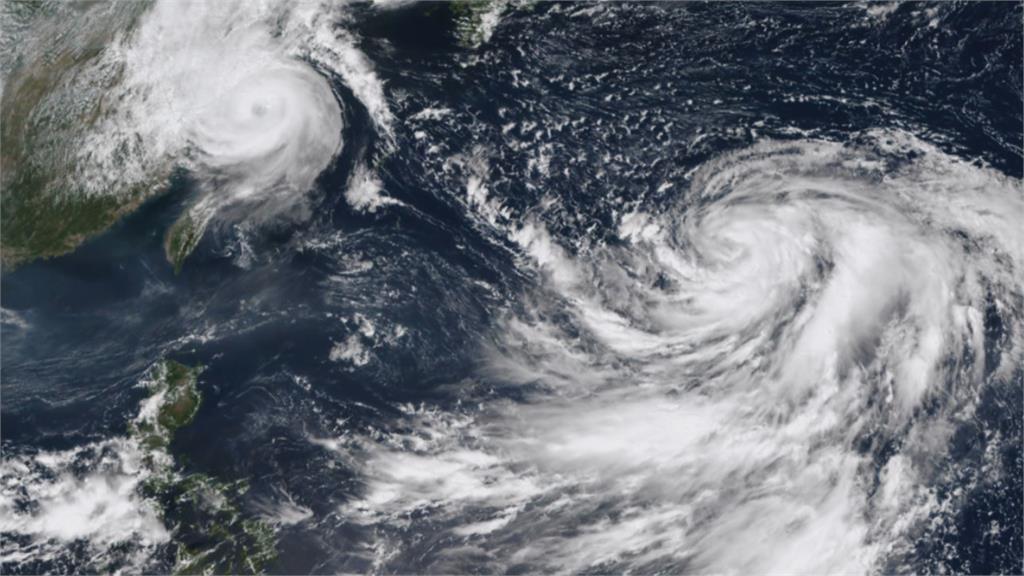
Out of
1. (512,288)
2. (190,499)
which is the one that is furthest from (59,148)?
(512,288)

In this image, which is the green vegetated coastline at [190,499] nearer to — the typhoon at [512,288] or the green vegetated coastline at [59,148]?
the typhoon at [512,288]

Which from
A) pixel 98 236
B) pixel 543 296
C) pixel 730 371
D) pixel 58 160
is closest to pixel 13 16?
pixel 58 160

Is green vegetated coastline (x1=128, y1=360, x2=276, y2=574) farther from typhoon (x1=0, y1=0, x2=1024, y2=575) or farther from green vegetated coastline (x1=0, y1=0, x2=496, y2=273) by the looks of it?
green vegetated coastline (x1=0, y1=0, x2=496, y2=273)

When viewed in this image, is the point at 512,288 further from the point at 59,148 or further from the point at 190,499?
the point at 59,148

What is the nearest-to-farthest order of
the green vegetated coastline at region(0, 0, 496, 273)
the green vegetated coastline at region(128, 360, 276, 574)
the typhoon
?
the typhoon
the green vegetated coastline at region(128, 360, 276, 574)
the green vegetated coastline at region(0, 0, 496, 273)

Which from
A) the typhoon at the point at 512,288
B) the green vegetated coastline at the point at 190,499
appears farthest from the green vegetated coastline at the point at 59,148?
the green vegetated coastline at the point at 190,499

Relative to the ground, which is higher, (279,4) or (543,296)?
(279,4)

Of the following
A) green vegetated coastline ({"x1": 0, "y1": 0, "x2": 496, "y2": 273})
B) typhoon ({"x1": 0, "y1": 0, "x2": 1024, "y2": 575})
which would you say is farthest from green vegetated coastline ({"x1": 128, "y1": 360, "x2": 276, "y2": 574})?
green vegetated coastline ({"x1": 0, "y1": 0, "x2": 496, "y2": 273})

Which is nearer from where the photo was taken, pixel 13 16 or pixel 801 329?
pixel 801 329

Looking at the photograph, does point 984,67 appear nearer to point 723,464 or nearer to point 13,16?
point 723,464
